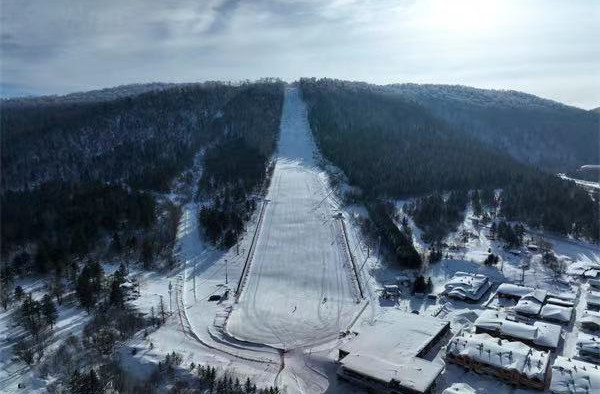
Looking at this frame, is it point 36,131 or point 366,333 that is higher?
point 36,131

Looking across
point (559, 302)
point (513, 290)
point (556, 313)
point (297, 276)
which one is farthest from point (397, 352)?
point (297, 276)

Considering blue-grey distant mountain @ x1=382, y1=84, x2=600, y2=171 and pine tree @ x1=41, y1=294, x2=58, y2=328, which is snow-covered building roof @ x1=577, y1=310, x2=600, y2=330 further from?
blue-grey distant mountain @ x1=382, y1=84, x2=600, y2=171

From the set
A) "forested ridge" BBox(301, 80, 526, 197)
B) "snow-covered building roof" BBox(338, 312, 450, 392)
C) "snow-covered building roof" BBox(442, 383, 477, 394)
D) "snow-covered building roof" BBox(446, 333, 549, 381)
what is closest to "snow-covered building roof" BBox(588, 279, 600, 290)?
"snow-covered building roof" BBox(446, 333, 549, 381)

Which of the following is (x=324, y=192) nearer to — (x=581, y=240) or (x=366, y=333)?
(x=581, y=240)

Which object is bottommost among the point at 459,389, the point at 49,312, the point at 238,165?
the point at 459,389

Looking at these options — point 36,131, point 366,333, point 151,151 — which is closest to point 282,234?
point 366,333

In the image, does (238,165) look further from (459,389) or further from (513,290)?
(459,389)
